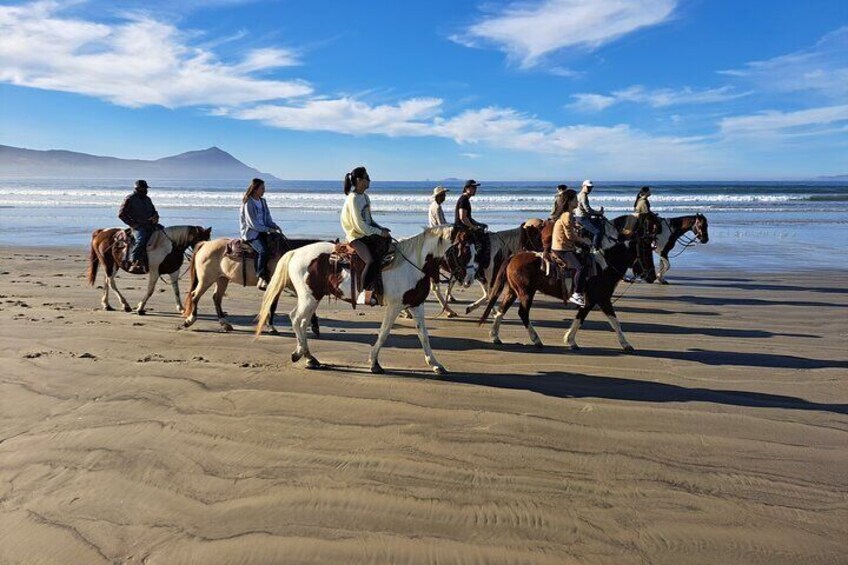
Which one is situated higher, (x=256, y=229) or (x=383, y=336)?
(x=256, y=229)

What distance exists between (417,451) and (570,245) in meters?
4.26

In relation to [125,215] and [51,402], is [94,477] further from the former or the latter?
[125,215]

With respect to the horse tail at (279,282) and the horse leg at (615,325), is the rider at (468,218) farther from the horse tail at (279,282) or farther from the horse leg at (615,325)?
the horse tail at (279,282)

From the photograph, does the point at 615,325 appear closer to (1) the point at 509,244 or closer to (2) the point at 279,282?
(1) the point at 509,244

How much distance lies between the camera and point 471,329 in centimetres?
873

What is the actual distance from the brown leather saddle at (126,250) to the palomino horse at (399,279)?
4356 mm

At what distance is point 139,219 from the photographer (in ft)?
30.8

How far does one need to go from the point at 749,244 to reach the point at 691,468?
60.0ft

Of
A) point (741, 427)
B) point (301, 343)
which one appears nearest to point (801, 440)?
point (741, 427)

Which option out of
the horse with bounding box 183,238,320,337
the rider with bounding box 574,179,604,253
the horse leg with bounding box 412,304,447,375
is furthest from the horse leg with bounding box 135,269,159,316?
the rider with bounding box 574,179,604,253

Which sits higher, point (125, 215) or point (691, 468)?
point (125, 215)

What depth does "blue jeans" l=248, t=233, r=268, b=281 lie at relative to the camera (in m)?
8.21

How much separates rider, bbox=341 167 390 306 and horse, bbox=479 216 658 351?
6.12 feet

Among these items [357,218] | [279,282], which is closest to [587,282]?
[357,218]
